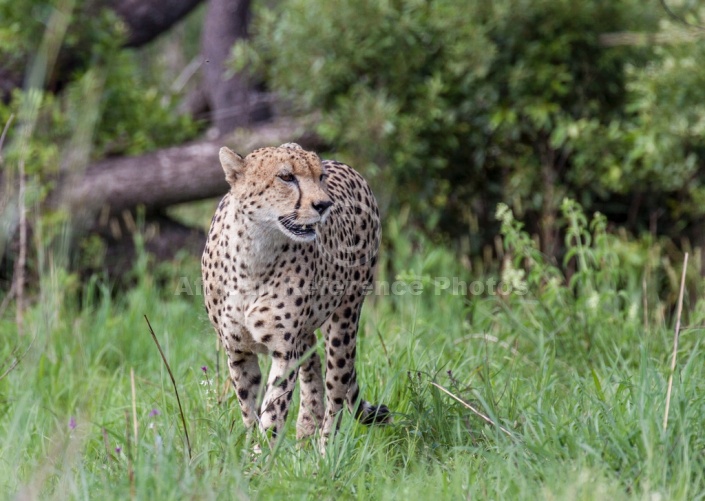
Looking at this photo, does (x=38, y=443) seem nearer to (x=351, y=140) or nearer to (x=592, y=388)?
(x=592, y=388)

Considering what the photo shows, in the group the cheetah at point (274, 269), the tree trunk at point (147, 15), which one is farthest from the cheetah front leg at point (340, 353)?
the tree trunk at point (147, 15)

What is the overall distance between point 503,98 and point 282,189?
4283 millimetres

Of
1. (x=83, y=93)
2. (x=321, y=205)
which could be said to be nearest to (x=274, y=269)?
(x=321, y=205)

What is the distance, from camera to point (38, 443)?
3.97 meters

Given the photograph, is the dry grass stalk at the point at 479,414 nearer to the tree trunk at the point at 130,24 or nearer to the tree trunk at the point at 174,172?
the tree trunk at the point at 174,172

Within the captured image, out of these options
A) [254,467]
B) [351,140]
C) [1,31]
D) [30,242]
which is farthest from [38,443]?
[1,31]

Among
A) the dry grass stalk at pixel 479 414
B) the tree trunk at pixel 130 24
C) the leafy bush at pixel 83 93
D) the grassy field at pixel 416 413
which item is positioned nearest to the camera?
the grassy field at pixel 416 413

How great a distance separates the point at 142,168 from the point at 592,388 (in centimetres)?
468

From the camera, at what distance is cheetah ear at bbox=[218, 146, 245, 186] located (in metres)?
3.63

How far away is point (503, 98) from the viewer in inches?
295

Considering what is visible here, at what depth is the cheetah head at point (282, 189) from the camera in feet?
11.6

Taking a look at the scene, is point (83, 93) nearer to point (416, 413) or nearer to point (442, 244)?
point (442, 244)

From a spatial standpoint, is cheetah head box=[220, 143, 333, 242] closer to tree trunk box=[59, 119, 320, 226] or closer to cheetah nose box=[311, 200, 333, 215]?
cheetah nose box=[311, 200, 333, 215]

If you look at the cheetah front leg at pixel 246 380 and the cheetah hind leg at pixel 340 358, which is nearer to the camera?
the cheetah front leg at pixel 246 380
